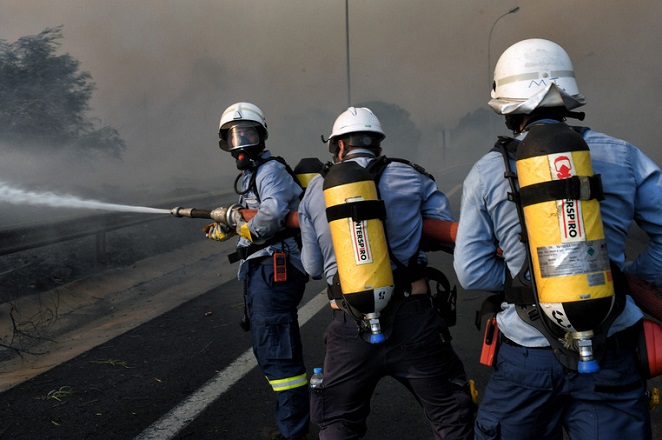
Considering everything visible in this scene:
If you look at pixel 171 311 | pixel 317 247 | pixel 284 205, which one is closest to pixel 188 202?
pixel 171 311

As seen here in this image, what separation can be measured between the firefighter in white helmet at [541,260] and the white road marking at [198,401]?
7.08 feet

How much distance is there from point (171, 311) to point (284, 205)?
10.9 ft

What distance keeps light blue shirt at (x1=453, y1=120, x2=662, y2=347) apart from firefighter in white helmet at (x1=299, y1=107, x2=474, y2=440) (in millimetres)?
579

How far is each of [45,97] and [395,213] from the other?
1702cm

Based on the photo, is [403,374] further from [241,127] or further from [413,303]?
[241,127]

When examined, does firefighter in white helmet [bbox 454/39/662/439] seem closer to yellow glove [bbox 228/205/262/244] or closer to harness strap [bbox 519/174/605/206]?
harness strap [bbox 519/174/605/206]

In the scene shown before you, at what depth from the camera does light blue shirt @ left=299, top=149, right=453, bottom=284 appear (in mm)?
2793

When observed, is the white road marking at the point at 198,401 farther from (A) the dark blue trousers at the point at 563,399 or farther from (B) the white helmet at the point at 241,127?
(A) the dark blue trousers at the point at 563,399

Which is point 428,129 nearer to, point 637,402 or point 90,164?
point 90,164

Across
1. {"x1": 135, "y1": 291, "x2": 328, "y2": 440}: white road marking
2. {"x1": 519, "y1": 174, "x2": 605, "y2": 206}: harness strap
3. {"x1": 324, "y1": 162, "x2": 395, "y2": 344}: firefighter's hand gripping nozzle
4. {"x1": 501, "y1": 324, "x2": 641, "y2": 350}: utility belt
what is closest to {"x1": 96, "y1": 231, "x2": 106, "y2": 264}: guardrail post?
{"x1": 135, "y1": 291, "x2": 328, "y2": 440}: white road marking

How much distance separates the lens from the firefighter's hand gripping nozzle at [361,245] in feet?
8.26

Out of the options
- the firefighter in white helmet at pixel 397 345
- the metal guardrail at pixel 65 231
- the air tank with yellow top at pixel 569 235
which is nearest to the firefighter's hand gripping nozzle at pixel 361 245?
the firefighter in white helmet at pixel 397 345

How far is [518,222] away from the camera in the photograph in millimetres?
2064


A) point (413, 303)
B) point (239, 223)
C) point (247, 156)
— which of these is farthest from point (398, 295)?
point (247, 156)
